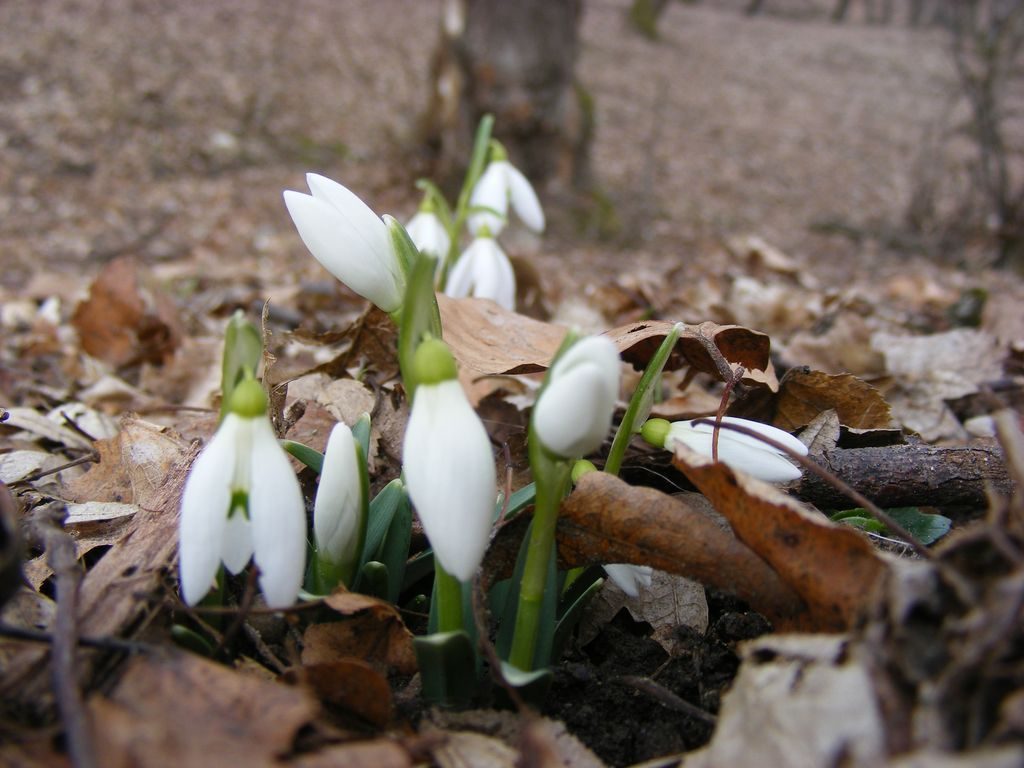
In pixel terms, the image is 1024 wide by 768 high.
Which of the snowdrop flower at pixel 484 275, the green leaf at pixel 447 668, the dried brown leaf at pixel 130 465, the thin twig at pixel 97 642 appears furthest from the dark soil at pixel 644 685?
the snowdrop flower at pixel 484 275

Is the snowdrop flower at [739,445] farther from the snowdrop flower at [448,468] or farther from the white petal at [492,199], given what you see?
the white petal at [492,199]

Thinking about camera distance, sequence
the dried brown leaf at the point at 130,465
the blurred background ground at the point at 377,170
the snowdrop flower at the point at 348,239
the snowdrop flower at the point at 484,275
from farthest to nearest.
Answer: the blurred background ground at the point at 377,170
the snowdrop flower at the point at 484,275
the dried brown leaf at the point at 130,465
the snowdrop flower at the point at 348,239

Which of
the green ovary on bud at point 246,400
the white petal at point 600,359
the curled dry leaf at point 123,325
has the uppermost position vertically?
the white petal at point 600,359

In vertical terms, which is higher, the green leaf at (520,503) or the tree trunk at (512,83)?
the tree trunk at (512,83)

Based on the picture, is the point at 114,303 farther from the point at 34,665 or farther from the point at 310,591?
the point at 34,665

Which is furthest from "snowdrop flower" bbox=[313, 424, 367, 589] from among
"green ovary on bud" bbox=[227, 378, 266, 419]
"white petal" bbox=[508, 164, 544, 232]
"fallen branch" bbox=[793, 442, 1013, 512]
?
"white petal" bbox=[508, 164, 544, 232]

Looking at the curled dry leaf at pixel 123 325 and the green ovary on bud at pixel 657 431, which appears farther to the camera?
the curled dry leaf at pixel 123 325

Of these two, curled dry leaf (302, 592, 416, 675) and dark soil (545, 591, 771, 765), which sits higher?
curled dry leaf (302, 592, 416, 675)

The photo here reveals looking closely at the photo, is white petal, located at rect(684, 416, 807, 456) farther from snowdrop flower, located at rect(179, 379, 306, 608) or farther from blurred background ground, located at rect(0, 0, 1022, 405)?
blurred background ground, located at rect(0, 0, 1022, 405)
